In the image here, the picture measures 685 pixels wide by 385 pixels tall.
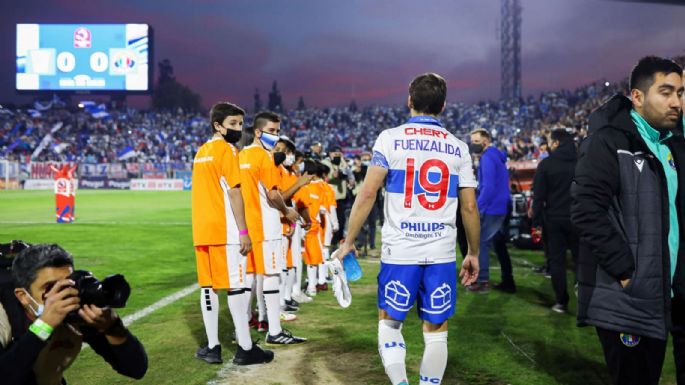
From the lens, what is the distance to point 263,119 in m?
6.09

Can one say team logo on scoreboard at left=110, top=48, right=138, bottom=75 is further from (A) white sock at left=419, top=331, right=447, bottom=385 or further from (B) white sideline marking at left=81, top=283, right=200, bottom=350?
(A) white sock at left=419, top=331, right=447, bottom=385

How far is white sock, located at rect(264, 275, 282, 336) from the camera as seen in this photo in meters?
5.84

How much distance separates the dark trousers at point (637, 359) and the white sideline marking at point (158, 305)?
4718 mm

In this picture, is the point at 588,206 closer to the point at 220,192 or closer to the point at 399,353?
the point at 399,353

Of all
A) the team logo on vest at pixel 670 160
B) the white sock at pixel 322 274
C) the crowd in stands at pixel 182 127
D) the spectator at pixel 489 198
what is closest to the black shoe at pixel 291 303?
the white sock at pixel 322 274

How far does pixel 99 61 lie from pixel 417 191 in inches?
2136

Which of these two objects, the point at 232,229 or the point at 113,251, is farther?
the point at 113,251

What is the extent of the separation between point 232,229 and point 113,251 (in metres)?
8.74

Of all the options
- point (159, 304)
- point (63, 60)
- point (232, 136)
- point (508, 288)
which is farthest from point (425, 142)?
point (63, 60)

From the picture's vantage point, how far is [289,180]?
7.60m

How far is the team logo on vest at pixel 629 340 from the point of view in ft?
9.68

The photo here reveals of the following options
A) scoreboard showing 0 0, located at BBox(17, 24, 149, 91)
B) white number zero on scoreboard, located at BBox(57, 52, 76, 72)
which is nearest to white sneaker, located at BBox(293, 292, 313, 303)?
scoreboard showing 0 0, located at BBox(17, 24, 149, 91)

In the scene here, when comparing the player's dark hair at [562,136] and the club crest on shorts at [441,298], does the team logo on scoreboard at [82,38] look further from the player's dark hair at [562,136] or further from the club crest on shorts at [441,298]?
the club crest on shorts at [441,298]

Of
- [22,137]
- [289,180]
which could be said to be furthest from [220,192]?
[22,137]
